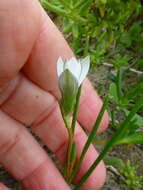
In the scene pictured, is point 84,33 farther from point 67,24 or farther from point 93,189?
point 93,189

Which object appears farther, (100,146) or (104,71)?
(104,71)

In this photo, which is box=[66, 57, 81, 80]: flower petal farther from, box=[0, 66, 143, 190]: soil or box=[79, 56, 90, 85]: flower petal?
box=[0, 66, 143, 190]: soil

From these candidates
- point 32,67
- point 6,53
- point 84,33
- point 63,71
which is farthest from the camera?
point 84,33

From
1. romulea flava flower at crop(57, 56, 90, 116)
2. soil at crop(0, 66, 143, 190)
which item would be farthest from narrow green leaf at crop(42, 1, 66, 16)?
romulea flava flower at crop(57, 56, 90, 116)

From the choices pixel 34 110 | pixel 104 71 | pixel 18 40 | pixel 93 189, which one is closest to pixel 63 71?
pixel 18 40

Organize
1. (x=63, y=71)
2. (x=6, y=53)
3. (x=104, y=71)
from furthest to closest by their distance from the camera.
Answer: (x=104, y=71) < (x=6, y=53) < (x=63, y=71)

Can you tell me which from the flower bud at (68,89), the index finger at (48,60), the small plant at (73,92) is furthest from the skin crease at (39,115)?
the flower bud at (68,89)
